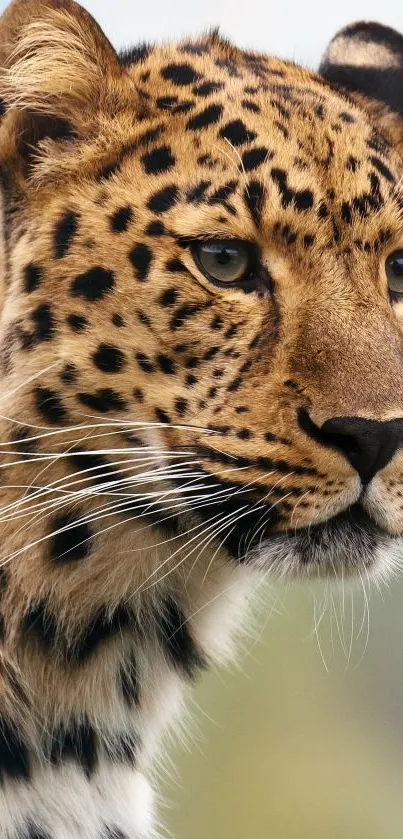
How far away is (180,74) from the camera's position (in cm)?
203

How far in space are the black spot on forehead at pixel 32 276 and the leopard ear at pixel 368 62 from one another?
1.02m

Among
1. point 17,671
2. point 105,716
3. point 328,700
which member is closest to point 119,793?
point 105,716

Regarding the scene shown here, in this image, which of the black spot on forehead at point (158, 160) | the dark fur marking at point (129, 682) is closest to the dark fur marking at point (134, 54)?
the black spot on forehead at point (158, 160)

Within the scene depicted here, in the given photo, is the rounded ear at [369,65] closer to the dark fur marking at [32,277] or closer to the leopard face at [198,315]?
the leopard face at [198,315]

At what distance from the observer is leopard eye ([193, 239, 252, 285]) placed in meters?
1.79

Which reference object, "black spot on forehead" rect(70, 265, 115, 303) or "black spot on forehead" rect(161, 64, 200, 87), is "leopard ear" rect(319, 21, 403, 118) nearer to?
"black spot on forehead" rect(161, 64, 200, 87)

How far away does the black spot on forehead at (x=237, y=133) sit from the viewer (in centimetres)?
186

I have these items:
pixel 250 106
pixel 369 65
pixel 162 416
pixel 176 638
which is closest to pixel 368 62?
pixel 369 65

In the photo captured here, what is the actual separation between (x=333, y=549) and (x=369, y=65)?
1282 millimetres

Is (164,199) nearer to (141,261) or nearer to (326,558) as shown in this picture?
(141,261)

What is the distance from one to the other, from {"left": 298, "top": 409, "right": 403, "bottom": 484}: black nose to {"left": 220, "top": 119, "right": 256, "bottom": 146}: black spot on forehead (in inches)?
22.0

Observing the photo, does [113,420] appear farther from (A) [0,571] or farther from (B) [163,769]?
(B) [163,769]

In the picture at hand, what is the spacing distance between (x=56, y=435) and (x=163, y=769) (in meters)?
0.87

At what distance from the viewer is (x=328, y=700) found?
3.05 meters
